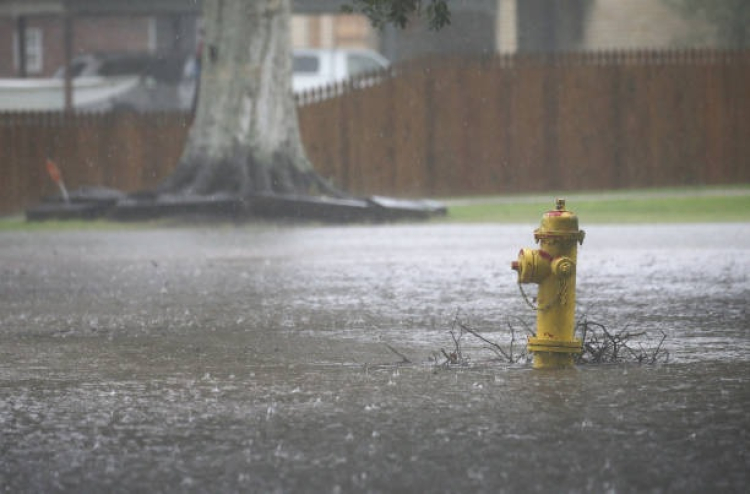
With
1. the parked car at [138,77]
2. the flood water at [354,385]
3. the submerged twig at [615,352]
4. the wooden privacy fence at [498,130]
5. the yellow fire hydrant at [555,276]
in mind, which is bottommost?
the flood water at [354,385]

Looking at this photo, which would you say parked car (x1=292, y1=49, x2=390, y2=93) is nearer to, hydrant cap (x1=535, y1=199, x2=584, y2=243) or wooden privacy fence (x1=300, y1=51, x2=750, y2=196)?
wooden privacy fence (x1=300, y1=51, x2=750, y2=196)

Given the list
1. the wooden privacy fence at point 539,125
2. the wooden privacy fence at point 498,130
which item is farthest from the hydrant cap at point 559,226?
the wooden privacy fence at point 539,125

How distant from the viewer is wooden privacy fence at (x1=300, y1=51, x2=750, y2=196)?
88.2ft

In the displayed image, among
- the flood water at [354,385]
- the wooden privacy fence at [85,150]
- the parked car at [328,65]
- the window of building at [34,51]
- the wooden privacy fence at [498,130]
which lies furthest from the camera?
the window of building at [34,51]

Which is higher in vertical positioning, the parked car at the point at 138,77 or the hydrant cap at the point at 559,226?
the parked car at the point at 138,77

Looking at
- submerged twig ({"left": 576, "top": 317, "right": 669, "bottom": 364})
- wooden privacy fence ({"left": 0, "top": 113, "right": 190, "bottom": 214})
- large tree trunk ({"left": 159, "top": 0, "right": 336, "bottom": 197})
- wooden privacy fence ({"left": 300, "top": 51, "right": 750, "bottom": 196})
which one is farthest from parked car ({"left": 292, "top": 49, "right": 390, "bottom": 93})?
submerged twig ({"left": 576, "top": 317, "right": 669, "bottom": 364})

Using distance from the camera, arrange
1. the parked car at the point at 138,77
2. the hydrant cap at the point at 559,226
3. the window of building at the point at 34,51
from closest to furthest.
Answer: the hydrant cap at the point at 559,226 → the parked car at the point at 138,77 → the window of building at the point at 34,51

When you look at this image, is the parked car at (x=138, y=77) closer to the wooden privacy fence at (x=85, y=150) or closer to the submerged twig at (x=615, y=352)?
the wooden privacy fence at (x=85, y=150)

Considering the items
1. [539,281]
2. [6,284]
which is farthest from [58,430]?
[6,284]

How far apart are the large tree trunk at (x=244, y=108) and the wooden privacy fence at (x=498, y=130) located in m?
3.32

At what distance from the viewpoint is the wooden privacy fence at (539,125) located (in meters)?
26.9

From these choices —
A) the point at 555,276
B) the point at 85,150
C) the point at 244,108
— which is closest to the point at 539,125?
the point at 244,108

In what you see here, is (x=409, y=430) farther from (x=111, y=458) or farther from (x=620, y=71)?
(x=620, y=71)

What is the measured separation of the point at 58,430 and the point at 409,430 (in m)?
1.38
